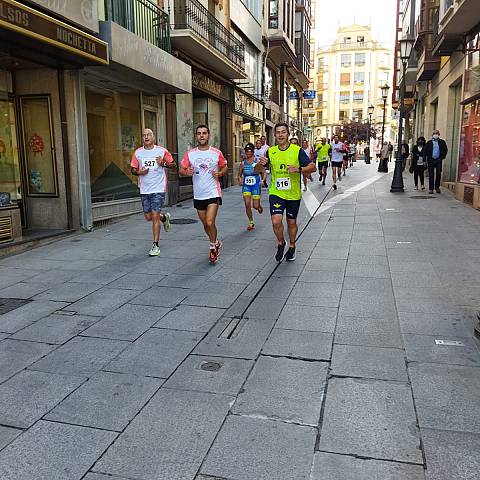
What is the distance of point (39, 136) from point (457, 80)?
12.9 meters

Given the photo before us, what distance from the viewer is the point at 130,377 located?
349cm

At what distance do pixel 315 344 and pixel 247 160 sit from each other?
6.30m

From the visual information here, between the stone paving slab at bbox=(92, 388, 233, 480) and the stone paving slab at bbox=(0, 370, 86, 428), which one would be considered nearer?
the stone paving slab at bbox=(92, 388, 233, 480)

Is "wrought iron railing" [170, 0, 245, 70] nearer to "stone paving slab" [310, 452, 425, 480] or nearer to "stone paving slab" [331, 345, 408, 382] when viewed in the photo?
"stone paving slab" [331, 345, 408, 382]

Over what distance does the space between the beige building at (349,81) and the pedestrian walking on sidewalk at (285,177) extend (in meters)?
81.7

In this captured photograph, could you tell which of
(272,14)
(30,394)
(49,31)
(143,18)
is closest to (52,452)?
(30,394)

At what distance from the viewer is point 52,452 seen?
8.64ft

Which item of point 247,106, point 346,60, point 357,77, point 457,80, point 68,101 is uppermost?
point 346,60

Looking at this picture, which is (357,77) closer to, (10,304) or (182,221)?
(182,221)

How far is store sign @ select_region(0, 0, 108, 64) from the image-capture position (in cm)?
623

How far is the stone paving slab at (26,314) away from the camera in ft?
15.0

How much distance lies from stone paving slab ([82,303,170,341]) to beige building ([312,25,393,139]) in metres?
84.3

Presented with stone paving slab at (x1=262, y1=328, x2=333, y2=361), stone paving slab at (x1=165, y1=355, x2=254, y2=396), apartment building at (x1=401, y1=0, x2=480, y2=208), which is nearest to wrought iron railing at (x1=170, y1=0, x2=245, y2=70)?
apartment building at (x1=401, y1=0, x2=480, y2=208)

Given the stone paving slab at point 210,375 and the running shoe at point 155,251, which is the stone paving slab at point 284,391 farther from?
the running shoe at point 155,251
